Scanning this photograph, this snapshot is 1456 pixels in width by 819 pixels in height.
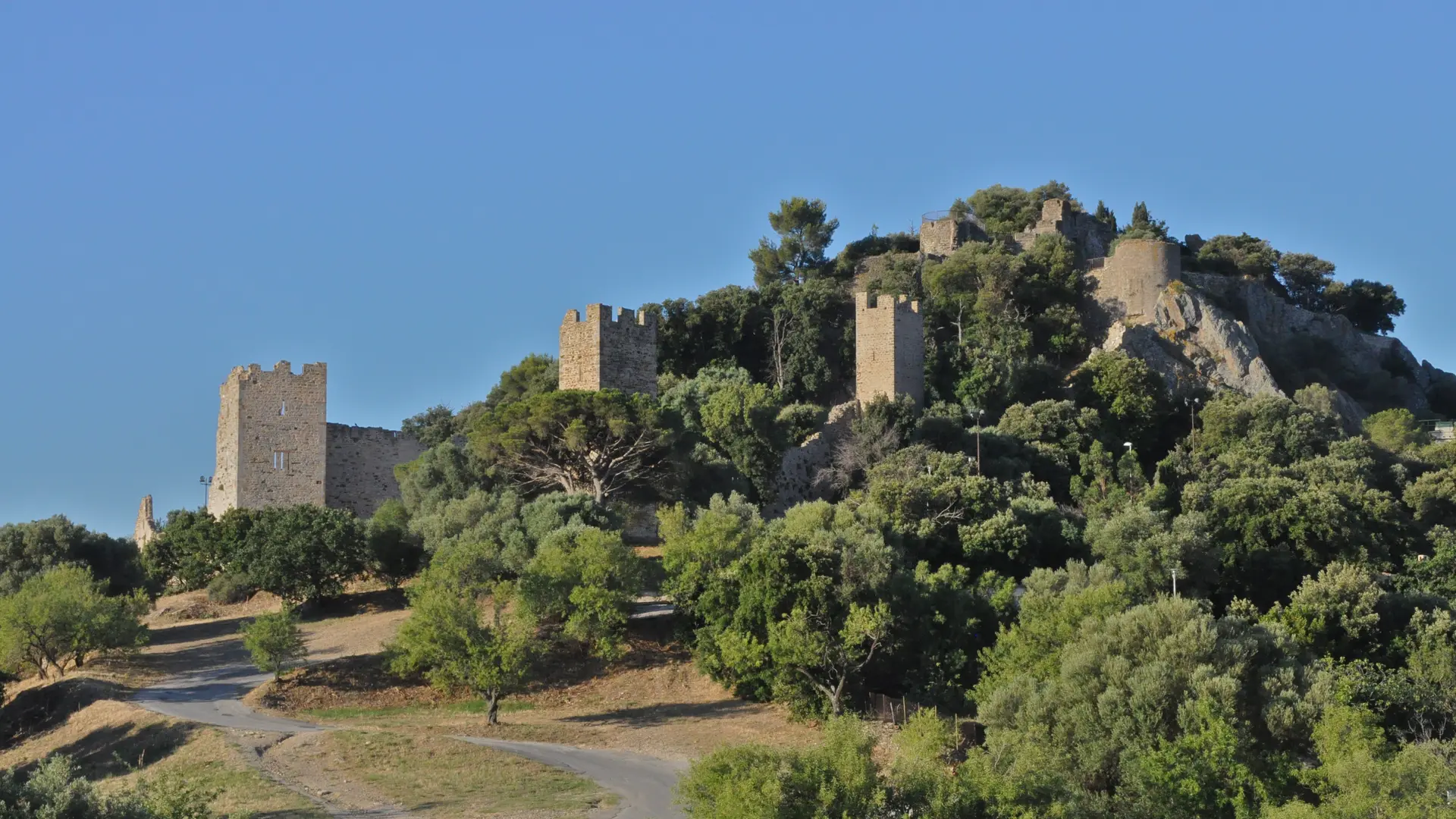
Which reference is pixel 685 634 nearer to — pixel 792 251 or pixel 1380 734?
pixel 1380 734

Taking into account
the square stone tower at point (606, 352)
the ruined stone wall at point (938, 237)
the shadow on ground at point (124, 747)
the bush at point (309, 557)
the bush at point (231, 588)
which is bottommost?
the shadow on ground at point (124, 747)

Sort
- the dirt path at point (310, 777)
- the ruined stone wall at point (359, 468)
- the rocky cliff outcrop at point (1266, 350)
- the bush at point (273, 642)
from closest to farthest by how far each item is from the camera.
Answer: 1. the dirt path at point (310, 777)
2. the bush at point (273, 642)
3. the ruined stone wall at point (359, 468)
4. the rocky cliff outcrop at point (1266, 350)

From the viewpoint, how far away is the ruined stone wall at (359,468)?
156 ft

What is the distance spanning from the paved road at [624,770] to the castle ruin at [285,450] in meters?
18.0

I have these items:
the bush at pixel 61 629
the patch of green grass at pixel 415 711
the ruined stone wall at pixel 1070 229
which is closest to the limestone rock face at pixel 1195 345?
the ruined stone wall at pixel 1070 229

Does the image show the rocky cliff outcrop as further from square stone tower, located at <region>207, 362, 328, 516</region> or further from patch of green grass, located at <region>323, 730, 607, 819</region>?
patch of green grass, located at <region>323, 730, 607, 819</region>

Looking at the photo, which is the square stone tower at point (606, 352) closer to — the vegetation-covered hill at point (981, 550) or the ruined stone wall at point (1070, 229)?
the vegetation-covered hill at point (981, 550)

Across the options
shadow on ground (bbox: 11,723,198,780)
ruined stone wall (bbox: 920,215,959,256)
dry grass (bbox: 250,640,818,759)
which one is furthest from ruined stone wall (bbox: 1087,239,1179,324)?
shadow on ground (bbox: 11,723,198,780)

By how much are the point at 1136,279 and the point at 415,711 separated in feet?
111

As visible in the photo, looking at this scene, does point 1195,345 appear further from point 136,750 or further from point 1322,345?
point 136,750

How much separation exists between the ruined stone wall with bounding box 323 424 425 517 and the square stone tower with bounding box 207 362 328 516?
1.75 ft

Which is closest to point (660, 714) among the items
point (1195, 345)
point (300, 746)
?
point (300, 746)

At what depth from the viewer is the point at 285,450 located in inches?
1839

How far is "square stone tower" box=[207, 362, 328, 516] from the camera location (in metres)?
46.2
